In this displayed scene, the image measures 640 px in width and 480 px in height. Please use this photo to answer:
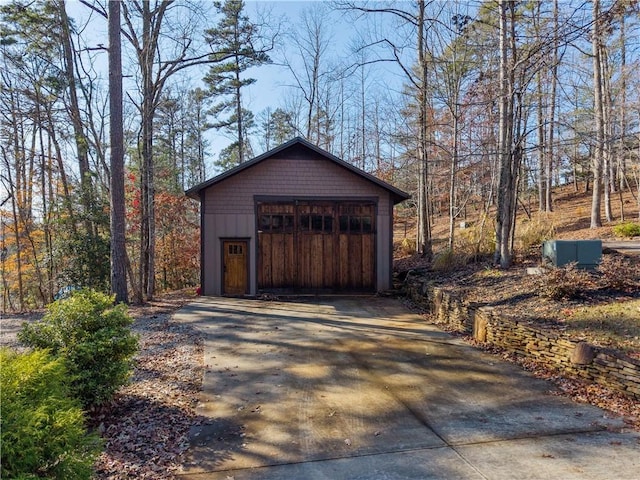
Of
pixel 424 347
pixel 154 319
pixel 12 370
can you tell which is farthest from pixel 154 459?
pixel 154 319

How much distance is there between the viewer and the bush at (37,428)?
2059 millimetres

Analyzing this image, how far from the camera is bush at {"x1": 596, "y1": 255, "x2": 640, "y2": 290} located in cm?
670

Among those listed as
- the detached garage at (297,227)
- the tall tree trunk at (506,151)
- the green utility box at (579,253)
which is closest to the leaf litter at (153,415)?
the detached garage at (297,227)

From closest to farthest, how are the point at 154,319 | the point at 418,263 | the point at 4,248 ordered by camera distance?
the point at 154,319
the point at 418,263
the point at 4,248

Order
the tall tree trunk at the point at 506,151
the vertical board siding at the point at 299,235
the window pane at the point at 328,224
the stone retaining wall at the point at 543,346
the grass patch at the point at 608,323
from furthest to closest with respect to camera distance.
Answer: the window pane at the point at 328,224, the vertical board siding at the point at 299,235, the tall tree trunk at the point at 506,151, the grass patch at the point at 608,323, the stone retaining wall at the point at 543,346

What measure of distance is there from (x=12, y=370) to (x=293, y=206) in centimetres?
1019

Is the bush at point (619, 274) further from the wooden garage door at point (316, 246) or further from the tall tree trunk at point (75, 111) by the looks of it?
the tall tree trunk at point (75, 111)

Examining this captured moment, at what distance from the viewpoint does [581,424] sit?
388cm

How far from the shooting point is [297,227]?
40.7ft

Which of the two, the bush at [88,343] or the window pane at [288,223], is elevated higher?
the window pane at [288,223]

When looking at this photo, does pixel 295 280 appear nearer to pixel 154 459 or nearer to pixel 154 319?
pixel 154 319

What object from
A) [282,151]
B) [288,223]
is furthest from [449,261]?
[282,151]

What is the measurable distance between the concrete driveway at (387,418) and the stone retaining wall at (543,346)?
1.57 feet

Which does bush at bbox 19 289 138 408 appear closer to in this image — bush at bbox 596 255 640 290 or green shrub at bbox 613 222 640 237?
bush at bbox 596 255 640 290
